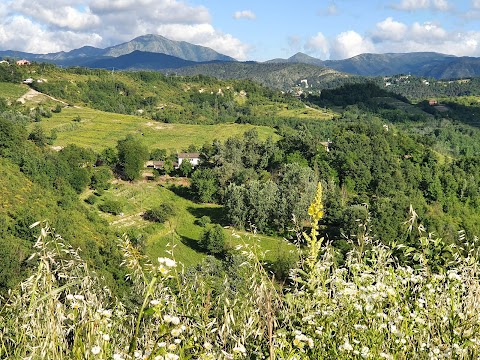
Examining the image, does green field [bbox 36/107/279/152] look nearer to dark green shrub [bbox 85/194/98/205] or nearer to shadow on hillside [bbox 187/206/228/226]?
dark green shrub [bbox 85/194/98/205]

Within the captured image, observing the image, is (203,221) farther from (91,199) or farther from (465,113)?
(465,113)

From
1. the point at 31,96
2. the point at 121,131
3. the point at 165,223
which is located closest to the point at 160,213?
the point at 165,223

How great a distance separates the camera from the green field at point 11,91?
385ft

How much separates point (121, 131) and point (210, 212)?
43.8 meters

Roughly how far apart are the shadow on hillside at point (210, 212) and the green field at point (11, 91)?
3164 inches

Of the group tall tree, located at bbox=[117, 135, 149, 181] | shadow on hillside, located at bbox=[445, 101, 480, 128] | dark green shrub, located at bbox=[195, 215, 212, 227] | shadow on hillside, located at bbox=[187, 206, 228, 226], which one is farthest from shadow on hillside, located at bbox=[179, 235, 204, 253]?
shadow on hillside, located at bbox=[445, 101, 480, 128]

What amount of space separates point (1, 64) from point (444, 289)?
164 m

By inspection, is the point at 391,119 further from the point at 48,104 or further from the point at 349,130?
the point at 48,104

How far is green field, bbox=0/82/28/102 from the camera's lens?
117350 mm

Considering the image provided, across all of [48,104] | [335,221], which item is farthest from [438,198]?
[48,104]

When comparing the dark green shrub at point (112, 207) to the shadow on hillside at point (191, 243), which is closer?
the shadow on hillside at point (191, 243)

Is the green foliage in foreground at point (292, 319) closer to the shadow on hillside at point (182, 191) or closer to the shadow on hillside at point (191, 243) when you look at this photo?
the shadow on hillside at point (191, 243)

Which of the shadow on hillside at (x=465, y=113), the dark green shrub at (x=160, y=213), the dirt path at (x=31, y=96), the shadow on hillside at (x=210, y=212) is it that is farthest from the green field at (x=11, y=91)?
the shadow on hillside at (x=465, y=113)

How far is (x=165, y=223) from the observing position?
54.3 meters
